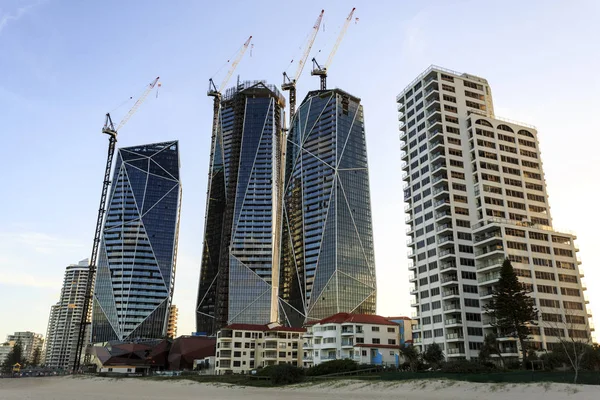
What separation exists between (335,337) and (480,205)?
43.7 meters

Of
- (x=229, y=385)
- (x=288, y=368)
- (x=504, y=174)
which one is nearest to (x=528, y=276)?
(x=504, y=174)

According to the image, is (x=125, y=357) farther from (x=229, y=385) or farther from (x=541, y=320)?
(x=541, y=320)

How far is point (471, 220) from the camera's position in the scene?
351 feet

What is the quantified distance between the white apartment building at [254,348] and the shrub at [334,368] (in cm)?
4953

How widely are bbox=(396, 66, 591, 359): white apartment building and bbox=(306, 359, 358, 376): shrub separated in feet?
77.4

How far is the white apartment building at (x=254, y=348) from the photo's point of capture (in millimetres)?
131250

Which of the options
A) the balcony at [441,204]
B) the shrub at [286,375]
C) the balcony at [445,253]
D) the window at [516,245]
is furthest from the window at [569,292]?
the shrub at [286,375]

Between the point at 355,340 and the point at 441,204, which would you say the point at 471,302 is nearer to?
the point at 441,204

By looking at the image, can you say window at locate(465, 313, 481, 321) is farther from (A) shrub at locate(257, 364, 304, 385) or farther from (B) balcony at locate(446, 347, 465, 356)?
(A) shrub at locate(257, 364, 304, 385)

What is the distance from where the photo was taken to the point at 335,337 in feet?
370

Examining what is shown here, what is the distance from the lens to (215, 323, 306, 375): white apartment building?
431ft

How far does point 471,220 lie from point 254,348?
67475 millimetres

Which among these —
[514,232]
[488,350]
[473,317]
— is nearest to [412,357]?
[488,350]

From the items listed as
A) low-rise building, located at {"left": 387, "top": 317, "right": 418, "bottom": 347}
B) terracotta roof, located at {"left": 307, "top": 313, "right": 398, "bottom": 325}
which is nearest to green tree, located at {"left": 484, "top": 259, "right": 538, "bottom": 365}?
terracotta roof, located at {"left": 307, "top": 313, "right": 398, "bottom": 325}
